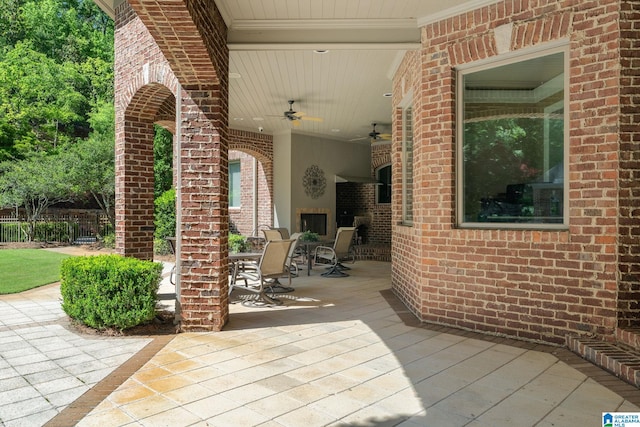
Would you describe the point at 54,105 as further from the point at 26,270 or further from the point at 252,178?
the point at 26,270

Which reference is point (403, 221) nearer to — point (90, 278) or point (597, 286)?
point (597, 286)

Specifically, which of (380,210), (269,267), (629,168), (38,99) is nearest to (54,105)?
(38,99)

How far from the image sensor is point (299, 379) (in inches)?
123

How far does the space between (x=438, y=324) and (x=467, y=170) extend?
1.69m

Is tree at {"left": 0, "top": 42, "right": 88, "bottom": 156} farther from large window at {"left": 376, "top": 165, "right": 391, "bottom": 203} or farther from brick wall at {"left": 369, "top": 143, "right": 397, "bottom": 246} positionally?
large window at {"left": 376, "top": 165, "right": 391, "bottom": 203}

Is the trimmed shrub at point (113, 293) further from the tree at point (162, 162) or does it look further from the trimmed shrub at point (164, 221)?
the tree at point (162, 162)

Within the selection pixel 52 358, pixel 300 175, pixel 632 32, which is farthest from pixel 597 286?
pixel 300 175

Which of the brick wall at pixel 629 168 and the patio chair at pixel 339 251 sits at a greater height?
the brick wall at pixel 629 168

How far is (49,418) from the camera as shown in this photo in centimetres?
251

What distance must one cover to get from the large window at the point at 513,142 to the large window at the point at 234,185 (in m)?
9.52

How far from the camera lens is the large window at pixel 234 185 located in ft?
43.7

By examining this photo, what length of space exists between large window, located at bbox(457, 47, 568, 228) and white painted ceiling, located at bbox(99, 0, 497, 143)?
32.0 inches

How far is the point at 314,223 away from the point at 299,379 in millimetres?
9415

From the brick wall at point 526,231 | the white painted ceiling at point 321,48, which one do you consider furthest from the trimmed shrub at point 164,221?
the brick wall at point 526,231
